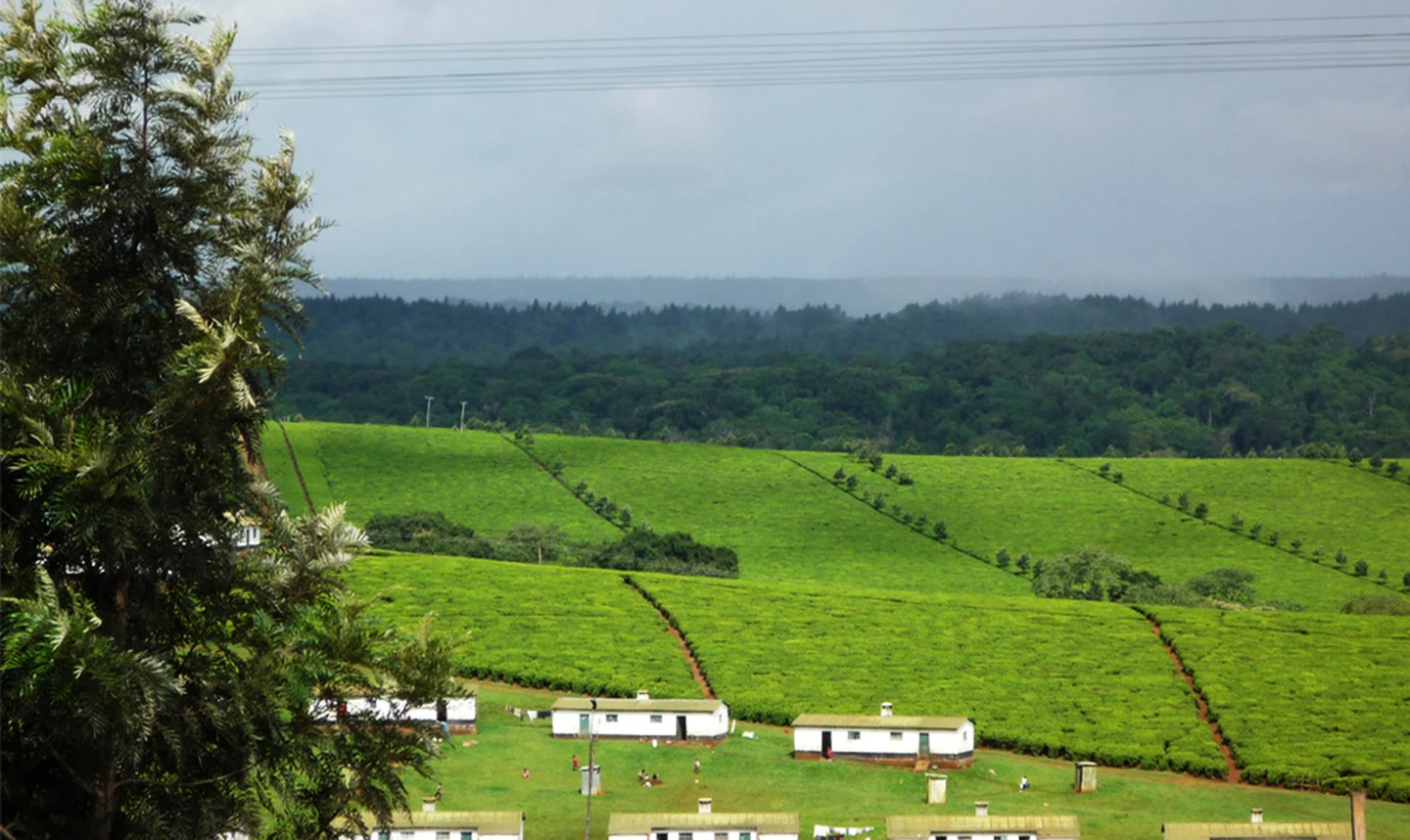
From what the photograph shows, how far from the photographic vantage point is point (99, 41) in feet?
43.8

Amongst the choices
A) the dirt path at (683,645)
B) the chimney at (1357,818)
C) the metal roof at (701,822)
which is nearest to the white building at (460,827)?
the metal roof at (701,822)

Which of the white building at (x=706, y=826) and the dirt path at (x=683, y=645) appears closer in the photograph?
the white building at (x=706, y=826)

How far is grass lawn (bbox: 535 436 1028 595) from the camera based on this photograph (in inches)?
4840

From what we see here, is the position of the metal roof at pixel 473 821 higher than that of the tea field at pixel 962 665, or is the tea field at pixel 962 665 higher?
the metal roof at pixel 473 821

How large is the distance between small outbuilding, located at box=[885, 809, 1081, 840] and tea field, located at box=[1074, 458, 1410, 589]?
8656 centimetres

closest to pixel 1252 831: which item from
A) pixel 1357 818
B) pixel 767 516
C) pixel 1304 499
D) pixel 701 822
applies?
pixel 1357 818

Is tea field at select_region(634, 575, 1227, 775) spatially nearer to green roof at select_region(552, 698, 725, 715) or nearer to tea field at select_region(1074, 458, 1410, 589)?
green roof at select_region(552, 698, 725, 715)

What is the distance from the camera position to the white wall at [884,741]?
66.1m

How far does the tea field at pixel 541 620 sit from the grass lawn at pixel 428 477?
1144 inches

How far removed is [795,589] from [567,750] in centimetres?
3670

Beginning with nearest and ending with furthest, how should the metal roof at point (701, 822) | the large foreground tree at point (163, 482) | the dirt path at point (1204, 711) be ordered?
the large foreground tree at point (163, 482) → the metal roof at point (701, 822) → the dirt path at point (1204, 711)

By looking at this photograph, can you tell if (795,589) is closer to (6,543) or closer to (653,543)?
(653,543)

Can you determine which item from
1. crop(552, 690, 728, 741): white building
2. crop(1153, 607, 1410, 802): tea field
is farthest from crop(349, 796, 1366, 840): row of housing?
crop(552, 690, 728, 741): white building

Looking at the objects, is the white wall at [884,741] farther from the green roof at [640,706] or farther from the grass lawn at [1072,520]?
the grass lawn at [1072,520]
